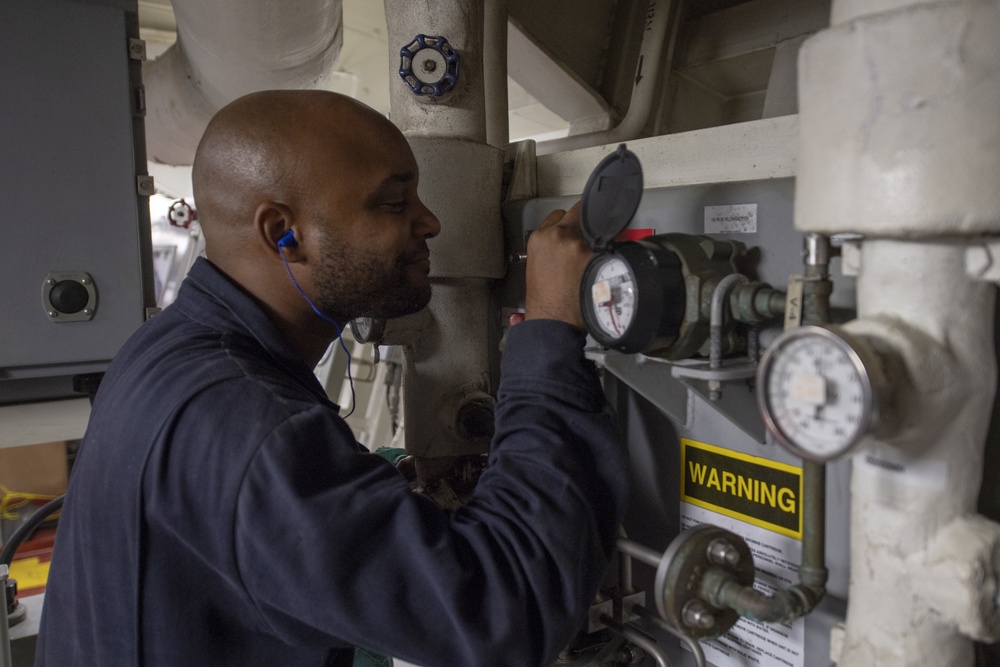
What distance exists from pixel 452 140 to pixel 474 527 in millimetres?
610

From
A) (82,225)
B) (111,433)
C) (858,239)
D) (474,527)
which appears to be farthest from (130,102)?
(858,239)

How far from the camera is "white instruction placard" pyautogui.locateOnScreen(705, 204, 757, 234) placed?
0.74m

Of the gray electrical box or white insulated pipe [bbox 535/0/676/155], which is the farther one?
white insulated pipe [bbox 535/0/676/155]

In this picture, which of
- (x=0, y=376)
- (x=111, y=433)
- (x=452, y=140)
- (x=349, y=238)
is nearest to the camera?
(x=111, y=433)

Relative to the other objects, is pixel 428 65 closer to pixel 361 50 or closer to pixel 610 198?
pixel 610 198

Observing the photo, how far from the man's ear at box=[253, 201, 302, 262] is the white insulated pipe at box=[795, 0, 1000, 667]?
576 mm

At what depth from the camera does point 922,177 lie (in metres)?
0.49

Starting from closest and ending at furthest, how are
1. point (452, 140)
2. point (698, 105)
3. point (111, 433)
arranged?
point (111, 433) < point (452, 140) < point (698, 105)

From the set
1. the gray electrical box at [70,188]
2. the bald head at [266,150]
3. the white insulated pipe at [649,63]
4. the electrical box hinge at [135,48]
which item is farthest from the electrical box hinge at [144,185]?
the white insulated pipe at [649,63]

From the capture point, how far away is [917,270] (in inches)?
20.8

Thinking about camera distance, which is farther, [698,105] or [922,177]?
[698,105]

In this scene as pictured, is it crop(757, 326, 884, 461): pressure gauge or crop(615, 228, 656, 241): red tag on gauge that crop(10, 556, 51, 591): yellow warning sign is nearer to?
crop(615, 228, 656, 241): red tag on gauge

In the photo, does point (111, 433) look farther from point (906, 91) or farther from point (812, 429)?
point (906, 91)

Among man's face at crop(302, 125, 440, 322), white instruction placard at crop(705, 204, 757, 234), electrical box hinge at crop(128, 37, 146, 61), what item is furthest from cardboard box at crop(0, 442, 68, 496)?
white instruction placard at crop(705, 204, 757, 234)
